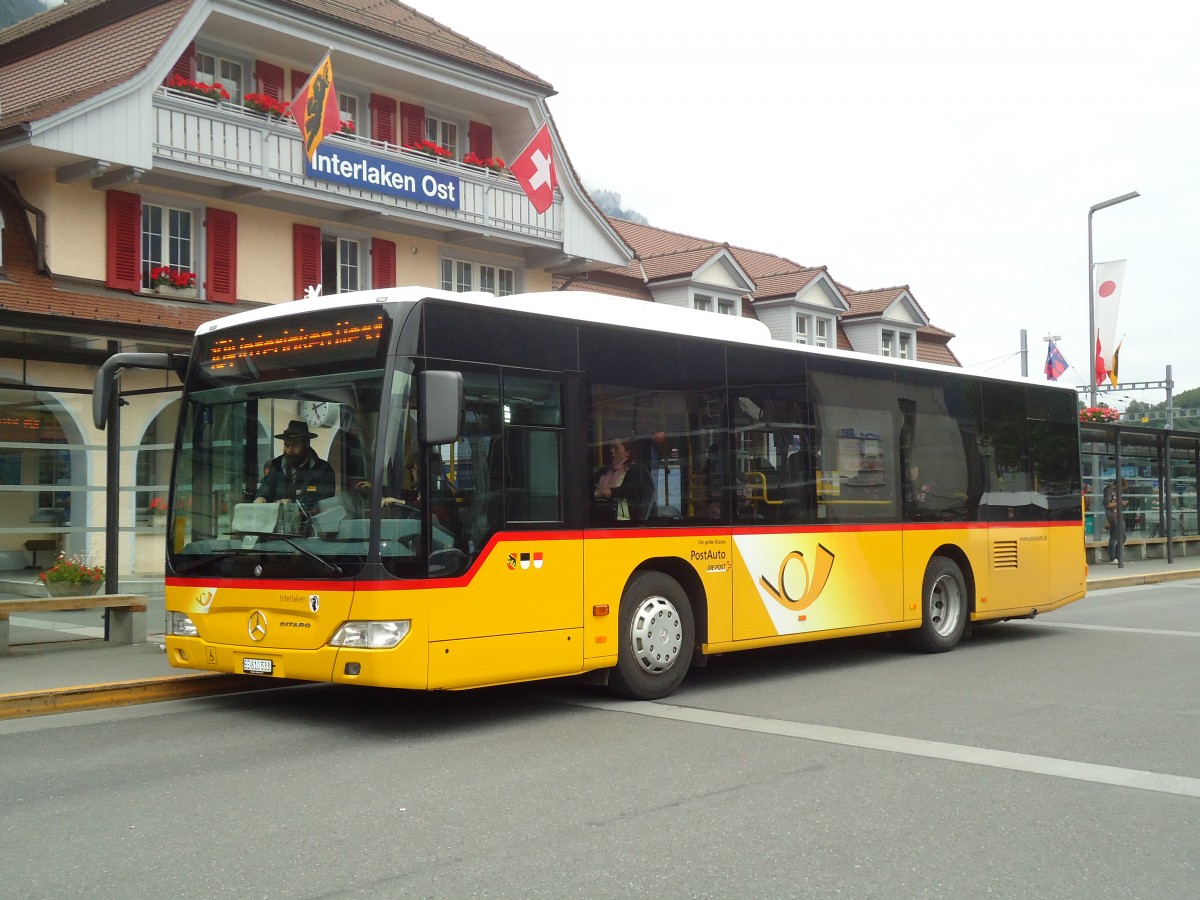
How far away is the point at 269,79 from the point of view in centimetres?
2183

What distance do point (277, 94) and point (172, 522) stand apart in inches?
565

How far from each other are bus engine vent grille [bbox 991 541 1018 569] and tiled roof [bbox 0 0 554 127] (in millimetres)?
13840

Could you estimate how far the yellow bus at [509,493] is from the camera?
8.33 metres

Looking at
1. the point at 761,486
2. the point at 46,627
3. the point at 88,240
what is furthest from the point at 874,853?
the point at 88,240

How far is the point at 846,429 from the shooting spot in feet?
40.2

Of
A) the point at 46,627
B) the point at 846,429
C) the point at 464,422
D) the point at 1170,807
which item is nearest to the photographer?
the point at 1170,807

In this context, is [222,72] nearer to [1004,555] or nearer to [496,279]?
[496,279]

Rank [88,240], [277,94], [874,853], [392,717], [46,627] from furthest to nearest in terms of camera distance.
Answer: [277,94]
[88,240]
[46,627]
[392,717]
[874,853]

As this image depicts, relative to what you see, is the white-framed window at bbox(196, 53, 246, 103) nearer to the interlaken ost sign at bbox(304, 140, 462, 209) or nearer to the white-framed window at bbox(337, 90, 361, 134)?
the interlaken ost sign at bbox(304, 140, 462, 209)

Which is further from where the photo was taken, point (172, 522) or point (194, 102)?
point (194, 102)

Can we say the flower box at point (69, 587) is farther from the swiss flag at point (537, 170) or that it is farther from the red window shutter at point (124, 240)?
the swiss flag at point (537, 170)

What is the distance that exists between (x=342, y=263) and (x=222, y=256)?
289 centimetres

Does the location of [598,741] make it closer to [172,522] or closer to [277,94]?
[172,522]

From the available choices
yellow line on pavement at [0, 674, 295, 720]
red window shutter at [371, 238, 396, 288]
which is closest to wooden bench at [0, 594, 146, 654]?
yellow line on pavement at [0, 674, 295, 720]
